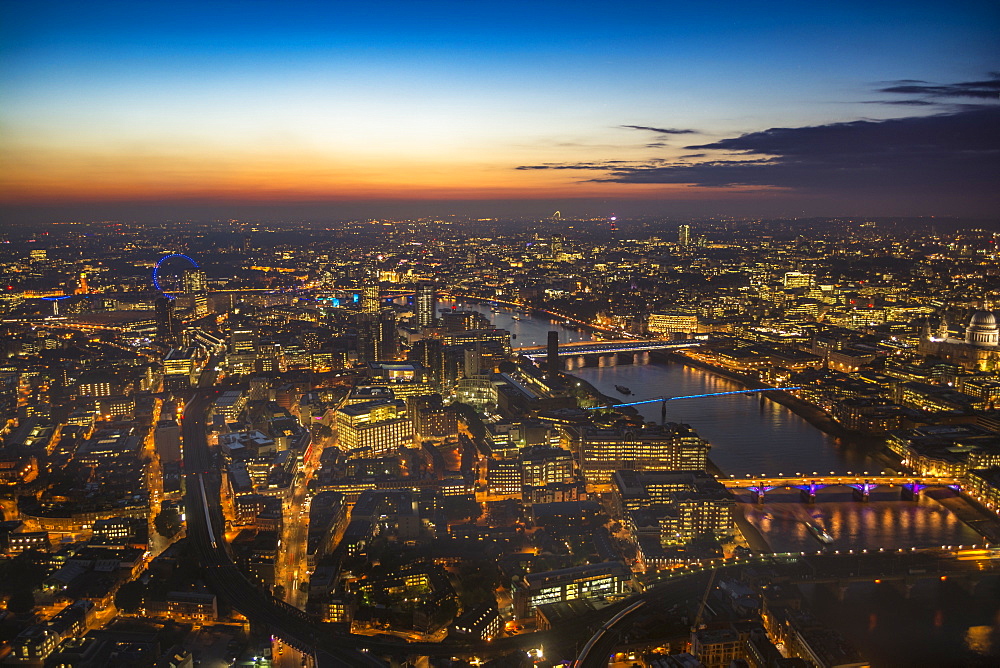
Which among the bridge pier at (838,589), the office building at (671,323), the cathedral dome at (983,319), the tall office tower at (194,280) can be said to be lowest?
the bridge pier at (838,589)

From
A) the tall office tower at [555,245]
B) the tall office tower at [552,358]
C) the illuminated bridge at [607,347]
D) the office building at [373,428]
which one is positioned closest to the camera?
the office building at [373,428]

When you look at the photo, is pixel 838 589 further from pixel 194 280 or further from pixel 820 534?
pixel 194 280

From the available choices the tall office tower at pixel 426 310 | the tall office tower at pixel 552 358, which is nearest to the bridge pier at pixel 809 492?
the tall office tower at pixel 552 358

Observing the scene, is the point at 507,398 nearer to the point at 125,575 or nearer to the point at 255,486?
the point at 255,486

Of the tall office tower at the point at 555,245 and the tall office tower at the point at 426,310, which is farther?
the tall office tower at the point at 555,245

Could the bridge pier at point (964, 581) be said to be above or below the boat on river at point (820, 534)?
above

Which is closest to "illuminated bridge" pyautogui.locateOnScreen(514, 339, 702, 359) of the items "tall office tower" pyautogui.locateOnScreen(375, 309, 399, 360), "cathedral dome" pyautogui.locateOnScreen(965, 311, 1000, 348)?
"tall office tower" pyautogui.locateOnScreen(375, 309, 399, 360)

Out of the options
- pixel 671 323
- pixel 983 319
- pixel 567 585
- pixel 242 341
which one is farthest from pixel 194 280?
pixel 983 319

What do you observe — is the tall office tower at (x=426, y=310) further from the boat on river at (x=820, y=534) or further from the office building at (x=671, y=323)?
the boat on river at (x=820, y=534)
